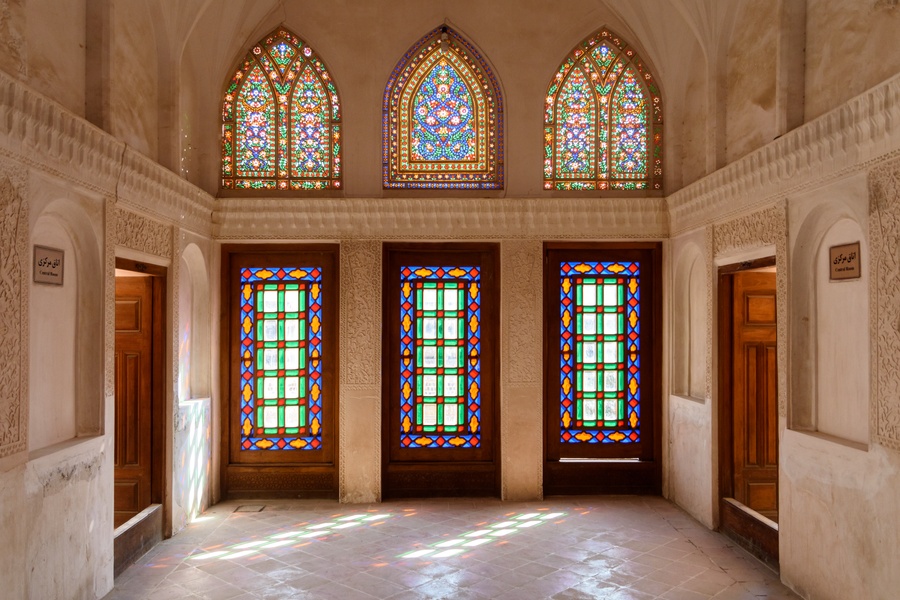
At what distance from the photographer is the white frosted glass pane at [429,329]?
7.12 metres

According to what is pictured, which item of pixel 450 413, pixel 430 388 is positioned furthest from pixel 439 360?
pixel 450 413

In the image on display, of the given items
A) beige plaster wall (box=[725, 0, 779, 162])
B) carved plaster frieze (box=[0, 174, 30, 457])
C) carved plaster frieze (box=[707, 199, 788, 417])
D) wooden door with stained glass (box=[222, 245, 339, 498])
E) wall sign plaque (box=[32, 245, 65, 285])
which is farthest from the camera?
wooden door with stained glass (box=[222, 245, 339, 498])

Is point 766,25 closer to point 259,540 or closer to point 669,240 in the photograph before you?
point 669,240

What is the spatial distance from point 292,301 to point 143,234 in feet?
6.50

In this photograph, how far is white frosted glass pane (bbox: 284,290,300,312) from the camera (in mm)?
7055

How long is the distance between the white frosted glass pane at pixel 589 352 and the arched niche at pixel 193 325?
380 cm

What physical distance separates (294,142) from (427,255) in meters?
1.81

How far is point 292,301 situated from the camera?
23.2ft

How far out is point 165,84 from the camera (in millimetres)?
5844

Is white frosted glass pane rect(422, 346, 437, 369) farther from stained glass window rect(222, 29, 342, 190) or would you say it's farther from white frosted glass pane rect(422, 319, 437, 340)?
stained glass window rect(222, 29, 342, 190)

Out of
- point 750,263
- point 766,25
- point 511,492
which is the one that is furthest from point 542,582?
point 766,25

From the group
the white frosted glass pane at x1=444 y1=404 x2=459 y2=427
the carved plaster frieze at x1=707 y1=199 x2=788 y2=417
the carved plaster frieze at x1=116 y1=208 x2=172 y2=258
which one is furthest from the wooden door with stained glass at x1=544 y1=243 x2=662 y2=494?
the carved plaster frieze at x1=116 y1=208 x2=172 y2=258

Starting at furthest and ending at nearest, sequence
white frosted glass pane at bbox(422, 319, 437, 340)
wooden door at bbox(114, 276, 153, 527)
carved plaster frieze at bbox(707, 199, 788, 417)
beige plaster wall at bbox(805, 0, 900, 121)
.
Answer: white frosted glass pane at bbox(422, 319, 437, 340), wooden door at bbox(114, 276, 153, 527), carved plaster frieze at bbox(707, 199, 788, 417), beige plaster wall at bbox(805, 0, 900, 121)

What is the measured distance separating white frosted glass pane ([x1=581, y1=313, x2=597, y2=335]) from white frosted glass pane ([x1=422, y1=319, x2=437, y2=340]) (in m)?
1.54
